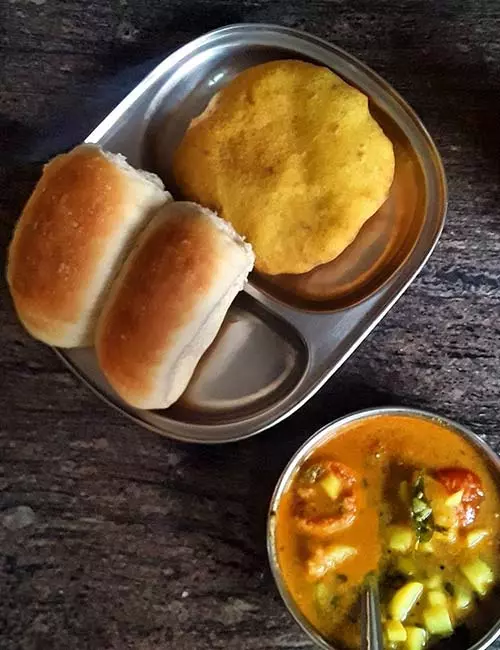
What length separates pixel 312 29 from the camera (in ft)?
5.35

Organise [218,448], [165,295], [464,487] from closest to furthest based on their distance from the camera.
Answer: [165,295] → [464,487] → [218,448]

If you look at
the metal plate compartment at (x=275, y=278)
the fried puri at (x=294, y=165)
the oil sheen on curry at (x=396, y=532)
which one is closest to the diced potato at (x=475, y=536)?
the oil sheen on curry at (x=396, y=532)

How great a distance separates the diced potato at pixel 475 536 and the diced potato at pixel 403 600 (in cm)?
12

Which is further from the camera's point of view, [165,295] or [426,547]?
[426,547]

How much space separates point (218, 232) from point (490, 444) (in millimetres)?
665

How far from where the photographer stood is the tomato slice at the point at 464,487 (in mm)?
1465

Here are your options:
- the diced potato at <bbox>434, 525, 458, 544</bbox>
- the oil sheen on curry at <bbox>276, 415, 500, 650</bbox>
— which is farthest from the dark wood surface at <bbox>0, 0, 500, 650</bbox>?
the diced potato at <bbox>434, 525, 458, 544</bbox>

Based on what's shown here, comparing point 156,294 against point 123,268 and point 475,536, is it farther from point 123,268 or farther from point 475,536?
point 475,536

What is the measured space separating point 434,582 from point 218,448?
0.46m

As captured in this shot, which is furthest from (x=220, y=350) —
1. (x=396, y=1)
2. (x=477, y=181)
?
(x=396, y=1)

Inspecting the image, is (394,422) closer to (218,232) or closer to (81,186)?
(218,232)

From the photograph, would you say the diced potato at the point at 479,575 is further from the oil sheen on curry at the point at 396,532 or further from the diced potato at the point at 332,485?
the diced potato at the point at 332,485

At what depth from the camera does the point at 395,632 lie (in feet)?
4.75

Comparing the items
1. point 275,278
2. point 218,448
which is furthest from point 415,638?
point 275,278
